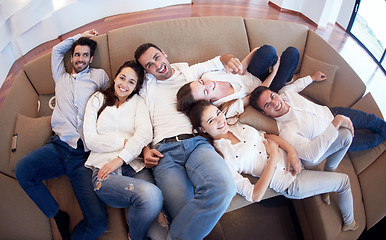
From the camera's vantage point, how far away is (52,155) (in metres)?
1.69

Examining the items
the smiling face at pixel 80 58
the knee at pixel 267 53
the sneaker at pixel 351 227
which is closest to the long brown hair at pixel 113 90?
the smiling face at pixel 80 58

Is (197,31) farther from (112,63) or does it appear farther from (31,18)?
(31,18)

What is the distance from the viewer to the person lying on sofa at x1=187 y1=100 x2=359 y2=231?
63.0 inches

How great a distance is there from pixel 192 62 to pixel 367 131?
1.56 m

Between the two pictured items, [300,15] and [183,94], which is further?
[300,15]

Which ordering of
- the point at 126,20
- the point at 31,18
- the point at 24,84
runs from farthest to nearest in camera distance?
the point at 126,20
the point at 31,18
the point at 24,84

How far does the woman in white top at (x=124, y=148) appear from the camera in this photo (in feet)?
4.76

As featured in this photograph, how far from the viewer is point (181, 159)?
1.69m

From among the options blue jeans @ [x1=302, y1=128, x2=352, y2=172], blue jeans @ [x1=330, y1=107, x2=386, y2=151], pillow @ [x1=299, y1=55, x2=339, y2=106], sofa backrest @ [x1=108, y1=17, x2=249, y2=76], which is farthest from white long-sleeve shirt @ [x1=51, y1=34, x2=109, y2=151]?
blue jeans @ [x1=330, y1=107, x2=386, y2=151]

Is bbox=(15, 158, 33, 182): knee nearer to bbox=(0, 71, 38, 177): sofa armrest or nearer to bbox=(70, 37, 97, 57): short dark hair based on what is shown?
bbox=(0, 71, 38, 177): sofa armrest

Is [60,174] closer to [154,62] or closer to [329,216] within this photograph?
[154,62]

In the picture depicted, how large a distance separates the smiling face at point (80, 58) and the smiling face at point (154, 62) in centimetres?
45

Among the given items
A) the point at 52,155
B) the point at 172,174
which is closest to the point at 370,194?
the point at 172,174

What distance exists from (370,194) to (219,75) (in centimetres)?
143
